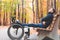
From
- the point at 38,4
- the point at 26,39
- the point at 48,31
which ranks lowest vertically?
the point at 26,39

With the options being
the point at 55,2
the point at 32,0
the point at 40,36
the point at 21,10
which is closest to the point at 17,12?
the point at 21,10

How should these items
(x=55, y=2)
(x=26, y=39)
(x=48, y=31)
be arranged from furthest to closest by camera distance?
(x=55, y=2) < (x=26, y=39) < (x=48, y=31)

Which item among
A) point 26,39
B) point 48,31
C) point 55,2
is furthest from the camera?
point 55,2

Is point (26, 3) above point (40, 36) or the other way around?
above

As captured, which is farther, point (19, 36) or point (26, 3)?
point (26, 3)

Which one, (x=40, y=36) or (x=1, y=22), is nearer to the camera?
(x=40, y=36)

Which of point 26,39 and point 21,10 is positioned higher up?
point 21,10

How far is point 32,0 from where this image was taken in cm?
702

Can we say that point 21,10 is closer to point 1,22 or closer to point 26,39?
point 1,22

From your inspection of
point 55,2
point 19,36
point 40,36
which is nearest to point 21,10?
point 55,2

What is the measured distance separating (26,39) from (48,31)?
1.02m

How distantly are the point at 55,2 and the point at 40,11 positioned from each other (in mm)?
657

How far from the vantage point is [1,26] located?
23.2 feet

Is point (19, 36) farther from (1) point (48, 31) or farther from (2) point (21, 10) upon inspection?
(2) point (21, 10)
